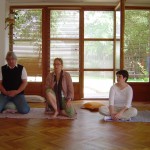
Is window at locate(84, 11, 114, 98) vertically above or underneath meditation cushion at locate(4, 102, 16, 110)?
above

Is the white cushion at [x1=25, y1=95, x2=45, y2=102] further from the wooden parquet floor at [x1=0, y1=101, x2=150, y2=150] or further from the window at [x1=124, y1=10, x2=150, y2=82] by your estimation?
the window at [x1=124, y1=10, x2=150, y2=82]

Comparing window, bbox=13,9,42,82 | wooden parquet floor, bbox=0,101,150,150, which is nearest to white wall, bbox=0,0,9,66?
window, bbox=13,9,42,82

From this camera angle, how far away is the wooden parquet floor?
9.23 ft

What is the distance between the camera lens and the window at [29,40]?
6203 millimetres

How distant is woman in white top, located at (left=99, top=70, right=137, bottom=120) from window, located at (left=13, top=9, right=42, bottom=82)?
259cm

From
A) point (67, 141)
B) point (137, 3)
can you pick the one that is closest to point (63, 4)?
point (137, 3)

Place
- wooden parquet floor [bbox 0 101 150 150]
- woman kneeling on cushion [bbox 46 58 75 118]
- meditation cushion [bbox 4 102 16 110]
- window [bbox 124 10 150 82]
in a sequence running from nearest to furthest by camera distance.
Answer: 1. wooden parquet floor [bbox 0 101 150 150]
2. woman kneeling on cushion [bbox 46 58 75 118]
3. meditation cushion [bbox 4 102 16 110]
4. window [bbox 124 10 150 82]

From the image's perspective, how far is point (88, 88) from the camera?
6.39 meters

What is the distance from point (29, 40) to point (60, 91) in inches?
89.4

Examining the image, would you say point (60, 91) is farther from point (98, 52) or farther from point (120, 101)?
point (98, 52)

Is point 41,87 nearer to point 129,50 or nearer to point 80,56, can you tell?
point 80,56

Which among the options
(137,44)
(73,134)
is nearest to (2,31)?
(137,44)

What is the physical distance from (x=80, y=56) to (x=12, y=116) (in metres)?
2.47

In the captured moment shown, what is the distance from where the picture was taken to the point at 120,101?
13.4ft
